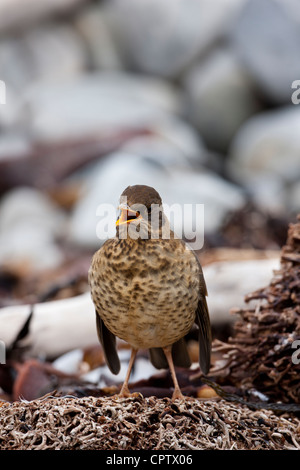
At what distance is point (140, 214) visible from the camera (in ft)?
8.58

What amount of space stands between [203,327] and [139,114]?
882cm

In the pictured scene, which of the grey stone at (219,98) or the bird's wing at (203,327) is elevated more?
the grey stone at (219,98)

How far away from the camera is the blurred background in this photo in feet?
26.2

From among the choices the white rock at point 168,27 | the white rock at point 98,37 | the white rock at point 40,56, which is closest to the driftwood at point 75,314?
the white rock at point 168,27

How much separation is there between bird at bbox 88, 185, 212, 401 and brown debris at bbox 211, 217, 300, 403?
1.67 ft

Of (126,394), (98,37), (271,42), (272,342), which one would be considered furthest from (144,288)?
(98,37)

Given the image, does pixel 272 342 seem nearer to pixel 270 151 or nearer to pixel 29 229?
pixel 29 229

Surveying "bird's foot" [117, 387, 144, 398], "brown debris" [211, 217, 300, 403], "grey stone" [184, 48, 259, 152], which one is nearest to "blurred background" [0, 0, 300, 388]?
"grey stone" [184, 48, 259, 152]

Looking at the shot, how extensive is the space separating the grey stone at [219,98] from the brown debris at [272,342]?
Answer: 8.85m

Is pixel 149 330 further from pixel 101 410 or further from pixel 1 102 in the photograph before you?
pixel 1 102

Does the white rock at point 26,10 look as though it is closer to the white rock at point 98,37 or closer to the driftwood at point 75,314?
the white rock at point 98,37

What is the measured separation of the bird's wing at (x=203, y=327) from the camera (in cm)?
288
